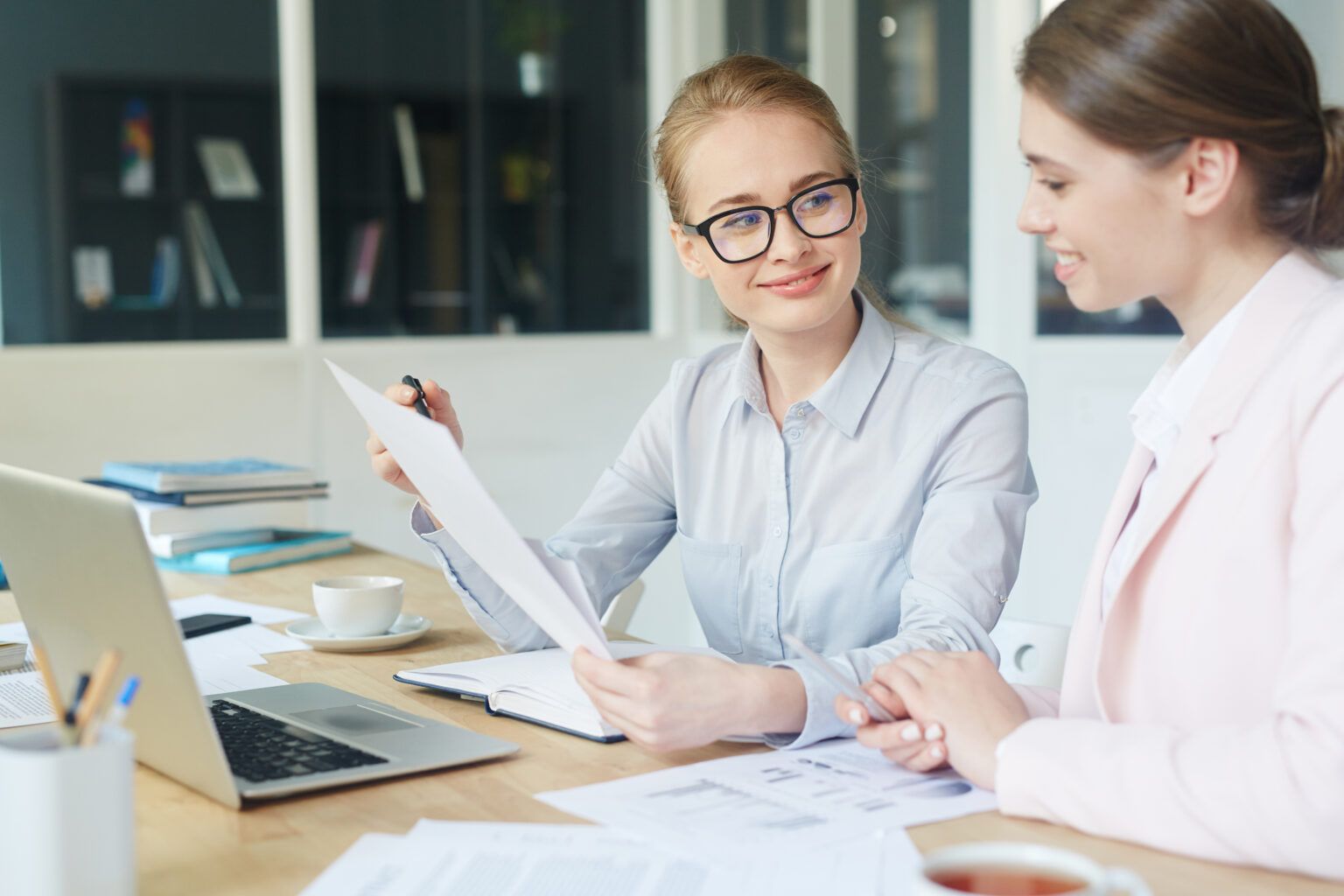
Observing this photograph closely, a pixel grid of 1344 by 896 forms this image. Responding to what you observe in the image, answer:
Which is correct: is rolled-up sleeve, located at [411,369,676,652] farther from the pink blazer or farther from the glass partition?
the glass partition

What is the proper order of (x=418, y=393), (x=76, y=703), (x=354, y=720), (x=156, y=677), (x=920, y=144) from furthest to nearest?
(x=920, y=144) < (x=418, y=393) < (x=354, y=720) < (x=156, y=677) < (x=76, y=703)

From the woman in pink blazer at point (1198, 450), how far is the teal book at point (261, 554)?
4.37 feet

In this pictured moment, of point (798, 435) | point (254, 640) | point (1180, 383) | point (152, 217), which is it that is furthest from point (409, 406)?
point (152, 217)

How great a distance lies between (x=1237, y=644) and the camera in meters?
1.02

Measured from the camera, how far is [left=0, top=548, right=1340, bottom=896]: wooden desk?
875mm

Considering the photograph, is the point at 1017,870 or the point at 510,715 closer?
the point at 1017,870

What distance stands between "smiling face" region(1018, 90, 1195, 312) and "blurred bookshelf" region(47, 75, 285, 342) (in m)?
5.29

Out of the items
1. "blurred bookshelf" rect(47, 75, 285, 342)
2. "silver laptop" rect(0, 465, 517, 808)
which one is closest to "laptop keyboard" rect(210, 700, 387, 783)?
"silver laptop" rect(0, 465, 517, 808)

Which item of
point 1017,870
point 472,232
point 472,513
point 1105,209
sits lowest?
point 1017,870

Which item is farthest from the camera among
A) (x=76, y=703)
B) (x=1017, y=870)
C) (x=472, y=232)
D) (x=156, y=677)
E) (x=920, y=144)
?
(x=472, y=232)

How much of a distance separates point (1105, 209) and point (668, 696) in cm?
51

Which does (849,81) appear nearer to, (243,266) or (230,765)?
(230,765)

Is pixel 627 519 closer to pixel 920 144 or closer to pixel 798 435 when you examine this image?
pixel 798 435

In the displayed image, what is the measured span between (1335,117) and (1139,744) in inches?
20.2
